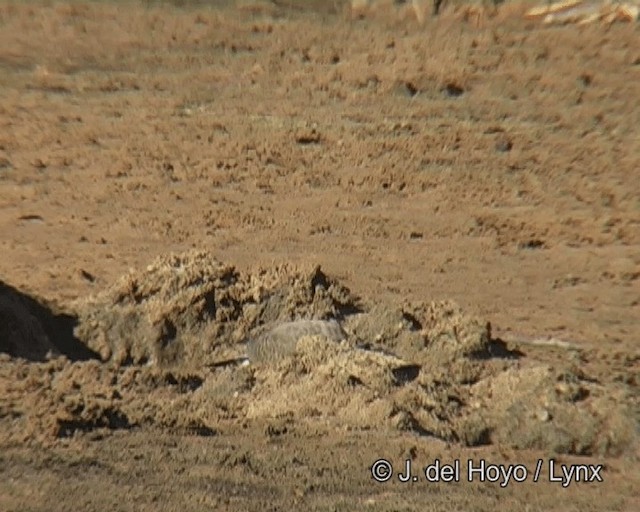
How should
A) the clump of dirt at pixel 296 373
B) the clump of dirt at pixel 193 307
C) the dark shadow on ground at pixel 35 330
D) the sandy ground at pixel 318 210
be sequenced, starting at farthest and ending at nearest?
the clump of dirt at pixel 193 307 < the dark shadow on ground at pixel 35 330 < the sandy ground at pixel 318 210 < the clump of dirt at pixel 296 373

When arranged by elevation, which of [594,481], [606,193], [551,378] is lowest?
[594,481]

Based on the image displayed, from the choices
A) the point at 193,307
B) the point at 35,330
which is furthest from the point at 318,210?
the point at 35,330

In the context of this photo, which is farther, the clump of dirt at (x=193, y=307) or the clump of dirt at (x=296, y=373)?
the clump of dirt at (x=193, y=307)

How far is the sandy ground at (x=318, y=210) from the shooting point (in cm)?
467

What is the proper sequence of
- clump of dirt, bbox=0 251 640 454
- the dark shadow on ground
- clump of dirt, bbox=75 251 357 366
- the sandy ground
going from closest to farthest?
clump of dirt, bbox=0 251 640 454 < the sandy ground < the dark shadow on ground < clump of dirt, bbox=75 251 357 366

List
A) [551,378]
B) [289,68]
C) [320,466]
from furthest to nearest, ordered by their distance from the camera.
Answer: [289,68]
[551,378]
[320,466]

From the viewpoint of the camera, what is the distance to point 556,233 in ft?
16.1

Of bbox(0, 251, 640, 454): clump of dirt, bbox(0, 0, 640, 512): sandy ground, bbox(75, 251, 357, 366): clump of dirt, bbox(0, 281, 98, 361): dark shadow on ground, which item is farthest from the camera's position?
bbox(75, 251, 357, 366): clump of dirt

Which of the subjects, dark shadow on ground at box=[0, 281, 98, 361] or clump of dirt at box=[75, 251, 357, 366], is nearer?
dark shadow on ground at box=[0, 281, 98, 361]

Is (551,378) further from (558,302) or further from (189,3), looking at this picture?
(189,3)

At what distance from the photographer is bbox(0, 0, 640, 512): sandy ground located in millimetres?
4672

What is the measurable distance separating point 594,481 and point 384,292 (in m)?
1.44

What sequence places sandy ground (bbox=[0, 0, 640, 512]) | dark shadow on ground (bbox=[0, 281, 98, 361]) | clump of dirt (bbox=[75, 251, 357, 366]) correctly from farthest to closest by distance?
clump of dirt (bbox=[75, 251, 357, 366])
dark shadow on ground (bbox=[0, 281, 98, 361])
sandy ground (bbox=[0, 0, 640, 512])

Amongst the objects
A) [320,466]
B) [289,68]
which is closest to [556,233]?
[289,68]
